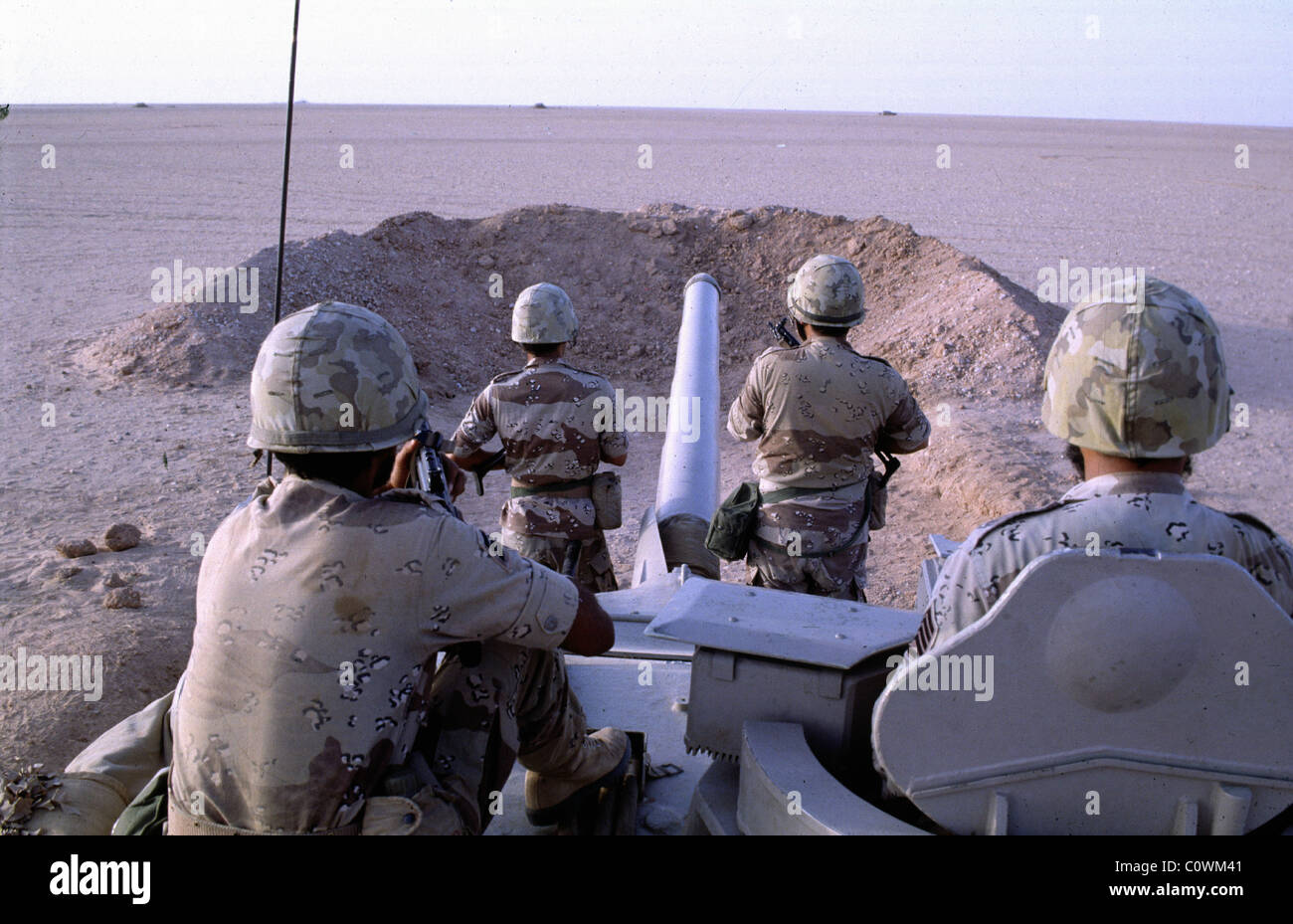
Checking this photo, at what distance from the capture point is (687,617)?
2.74 metres

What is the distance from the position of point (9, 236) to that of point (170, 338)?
13.3 m

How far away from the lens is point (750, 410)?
4.64m

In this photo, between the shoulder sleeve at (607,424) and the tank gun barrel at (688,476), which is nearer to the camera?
the shoulder sleeve at (607,424)

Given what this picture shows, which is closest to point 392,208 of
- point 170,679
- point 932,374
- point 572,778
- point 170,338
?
point 170,338

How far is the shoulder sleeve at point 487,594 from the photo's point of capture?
238 cm

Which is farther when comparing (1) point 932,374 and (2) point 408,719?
(1) point 932,374

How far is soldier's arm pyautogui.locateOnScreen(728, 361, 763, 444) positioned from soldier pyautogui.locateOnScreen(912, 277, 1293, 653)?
241 centimetres

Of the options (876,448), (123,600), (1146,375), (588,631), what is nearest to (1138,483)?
(1146,375)

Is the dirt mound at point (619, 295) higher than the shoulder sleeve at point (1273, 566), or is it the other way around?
the dirt mound at point (619, 295)

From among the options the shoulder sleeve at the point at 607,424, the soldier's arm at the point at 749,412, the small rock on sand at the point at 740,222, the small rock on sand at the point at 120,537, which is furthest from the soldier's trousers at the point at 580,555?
the small rock on sand at the point at 740,222

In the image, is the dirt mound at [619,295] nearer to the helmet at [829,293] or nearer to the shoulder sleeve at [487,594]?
the helmet at [829,293]

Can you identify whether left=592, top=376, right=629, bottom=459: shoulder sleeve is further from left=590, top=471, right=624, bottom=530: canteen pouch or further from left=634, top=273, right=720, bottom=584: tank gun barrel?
left=634, top=273, right=720, bottom=584: tank gun barrel

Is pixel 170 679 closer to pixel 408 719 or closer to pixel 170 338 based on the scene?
pixel 408 719

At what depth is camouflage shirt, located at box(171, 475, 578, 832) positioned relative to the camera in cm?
231
